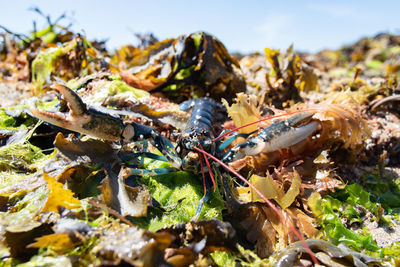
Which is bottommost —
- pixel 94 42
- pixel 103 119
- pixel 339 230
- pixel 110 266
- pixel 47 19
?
pixel 339 230

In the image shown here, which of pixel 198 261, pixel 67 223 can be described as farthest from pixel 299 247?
pixel 67 223

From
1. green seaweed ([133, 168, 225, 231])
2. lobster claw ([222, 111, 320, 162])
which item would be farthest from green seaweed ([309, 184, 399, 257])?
green seaweed ([133, 168, 225, 231])

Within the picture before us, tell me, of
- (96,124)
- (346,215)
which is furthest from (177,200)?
(346,215)

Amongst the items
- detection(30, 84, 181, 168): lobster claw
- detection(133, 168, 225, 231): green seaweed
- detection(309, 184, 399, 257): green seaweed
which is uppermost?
detection(30, 84, 181, 168): lobster claw

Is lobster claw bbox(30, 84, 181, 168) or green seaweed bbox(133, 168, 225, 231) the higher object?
lobster claw bbox(30, 84, 181, 168)

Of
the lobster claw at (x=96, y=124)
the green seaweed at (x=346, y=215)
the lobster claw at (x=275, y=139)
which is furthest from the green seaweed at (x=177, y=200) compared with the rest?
the green seaweed at (x=346, y=215)

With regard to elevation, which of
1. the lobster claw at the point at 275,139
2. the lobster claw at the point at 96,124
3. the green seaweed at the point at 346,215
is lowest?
the green seaweed at the point at 346,215

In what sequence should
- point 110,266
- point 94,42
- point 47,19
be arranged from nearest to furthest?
point 110,266 < point 47,19 < point 94,42

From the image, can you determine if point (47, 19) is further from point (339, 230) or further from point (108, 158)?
point (339, 230)

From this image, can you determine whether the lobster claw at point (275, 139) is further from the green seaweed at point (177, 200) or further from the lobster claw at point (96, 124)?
the lobster claw at point (96, 124)

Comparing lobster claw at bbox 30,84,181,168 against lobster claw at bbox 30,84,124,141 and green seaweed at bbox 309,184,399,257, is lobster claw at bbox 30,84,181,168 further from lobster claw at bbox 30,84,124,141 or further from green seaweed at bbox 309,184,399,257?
green seaweed at bbox 309,184,399,257

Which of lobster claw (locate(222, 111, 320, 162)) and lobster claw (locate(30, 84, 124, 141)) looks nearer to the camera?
lobster claw (locate(30, 84, 124, 141))
